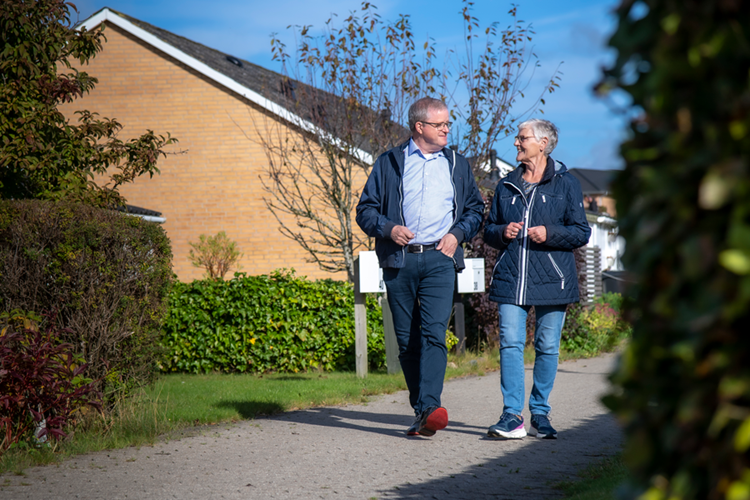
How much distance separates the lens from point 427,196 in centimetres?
520

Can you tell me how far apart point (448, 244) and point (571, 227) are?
88 centimetres

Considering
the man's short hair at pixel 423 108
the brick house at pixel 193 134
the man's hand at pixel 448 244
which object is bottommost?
the man's hand at pixel 448 244

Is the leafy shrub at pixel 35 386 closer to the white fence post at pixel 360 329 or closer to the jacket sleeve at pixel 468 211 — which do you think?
the jacket sleeve at pixel 468 211

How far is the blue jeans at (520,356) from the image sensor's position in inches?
197

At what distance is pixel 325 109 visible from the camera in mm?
12000

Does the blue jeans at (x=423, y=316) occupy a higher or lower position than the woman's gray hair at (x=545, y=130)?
lower

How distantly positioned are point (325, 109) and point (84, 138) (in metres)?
5.35

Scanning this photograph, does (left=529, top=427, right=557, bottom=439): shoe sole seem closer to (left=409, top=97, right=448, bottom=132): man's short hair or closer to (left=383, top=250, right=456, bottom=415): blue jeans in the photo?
(left=383, top=250, right=456, bottom=415): blue jeans

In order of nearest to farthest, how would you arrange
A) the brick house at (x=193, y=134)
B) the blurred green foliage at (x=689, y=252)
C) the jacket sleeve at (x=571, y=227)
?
the blurred green foliage at (x=689, y=252)
the jacket sleeve at (x=571, y=227)
the brick house at (x=193, y=134)

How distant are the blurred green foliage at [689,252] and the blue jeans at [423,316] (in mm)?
3623

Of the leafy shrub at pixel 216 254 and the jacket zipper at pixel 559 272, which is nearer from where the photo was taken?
the jacket zipper at pixel 559 272

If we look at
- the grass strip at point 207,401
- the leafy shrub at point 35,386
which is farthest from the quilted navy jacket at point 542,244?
the leafy shrub at point 35,386

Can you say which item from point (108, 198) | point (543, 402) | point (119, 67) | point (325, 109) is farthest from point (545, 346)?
point (119, 67)

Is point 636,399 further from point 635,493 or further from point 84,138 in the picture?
point 84,138
